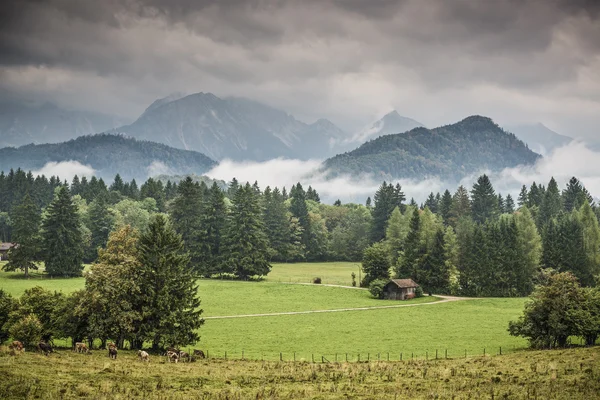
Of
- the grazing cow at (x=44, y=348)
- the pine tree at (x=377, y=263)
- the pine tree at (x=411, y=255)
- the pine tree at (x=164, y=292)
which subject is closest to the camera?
the grazing cow at (x=44, y=348)

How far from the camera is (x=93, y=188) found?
180 m

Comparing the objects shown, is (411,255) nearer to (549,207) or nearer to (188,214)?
(188,214)

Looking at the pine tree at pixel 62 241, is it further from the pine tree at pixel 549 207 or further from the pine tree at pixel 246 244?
the pine tree at pixel 549 207

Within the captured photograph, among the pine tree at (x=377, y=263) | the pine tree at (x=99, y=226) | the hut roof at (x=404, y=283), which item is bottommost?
the hut roof at (x=404, y=283)

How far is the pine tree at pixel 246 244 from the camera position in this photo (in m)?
102

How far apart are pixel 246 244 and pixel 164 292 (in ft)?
184

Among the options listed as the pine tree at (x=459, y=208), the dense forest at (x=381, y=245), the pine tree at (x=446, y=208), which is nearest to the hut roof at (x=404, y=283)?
the dense forest at (x=381, y=245)

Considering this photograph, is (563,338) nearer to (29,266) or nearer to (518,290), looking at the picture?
(518,290)

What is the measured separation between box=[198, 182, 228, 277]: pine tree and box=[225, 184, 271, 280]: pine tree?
2488 millimetres

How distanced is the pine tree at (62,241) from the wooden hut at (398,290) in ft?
182

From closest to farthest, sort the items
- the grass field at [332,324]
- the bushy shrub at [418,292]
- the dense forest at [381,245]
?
the grass field at [332,324] < the bushy shrub at [418,292] < the dense forest at [381,245]

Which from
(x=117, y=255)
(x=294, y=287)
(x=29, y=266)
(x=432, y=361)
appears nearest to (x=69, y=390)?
(x=117, y=255)

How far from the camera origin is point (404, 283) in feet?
291

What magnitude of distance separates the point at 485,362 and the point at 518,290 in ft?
193
